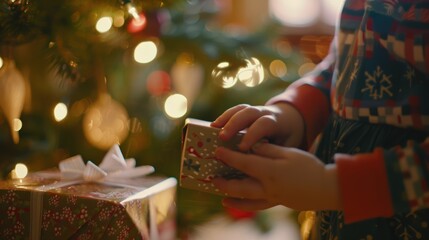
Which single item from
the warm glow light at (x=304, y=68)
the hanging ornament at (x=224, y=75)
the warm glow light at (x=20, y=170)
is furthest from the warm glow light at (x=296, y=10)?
the warm glow light at (x=20, y=170)

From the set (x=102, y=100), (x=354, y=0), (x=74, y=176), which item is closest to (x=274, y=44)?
(x=102, y=100)

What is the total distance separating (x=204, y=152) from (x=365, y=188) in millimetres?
164

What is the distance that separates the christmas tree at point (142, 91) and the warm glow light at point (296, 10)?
3.60 ft

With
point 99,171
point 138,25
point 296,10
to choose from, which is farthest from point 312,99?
point 296,10

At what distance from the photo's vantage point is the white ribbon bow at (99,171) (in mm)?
658

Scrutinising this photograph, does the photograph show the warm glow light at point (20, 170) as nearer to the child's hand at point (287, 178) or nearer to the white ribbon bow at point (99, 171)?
the white ribbon bow at point (99, 171)

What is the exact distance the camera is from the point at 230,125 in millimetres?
536

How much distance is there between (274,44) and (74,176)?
2.05 feet

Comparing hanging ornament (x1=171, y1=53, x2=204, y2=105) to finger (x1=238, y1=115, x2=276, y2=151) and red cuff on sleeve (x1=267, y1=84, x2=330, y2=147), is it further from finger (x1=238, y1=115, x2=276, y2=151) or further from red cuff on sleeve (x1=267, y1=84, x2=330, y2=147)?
finger (x1=238, y1=115, x2=276, y2=151)

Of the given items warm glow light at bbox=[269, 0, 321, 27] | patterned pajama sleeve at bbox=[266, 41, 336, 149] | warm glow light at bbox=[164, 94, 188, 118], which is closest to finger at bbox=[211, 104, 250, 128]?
patterned pajama sleeve at bbox=[266, 41, 336, 149]

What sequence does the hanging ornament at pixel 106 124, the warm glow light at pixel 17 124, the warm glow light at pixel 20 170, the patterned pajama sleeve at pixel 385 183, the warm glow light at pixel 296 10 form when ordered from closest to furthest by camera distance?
1. the patterned pajama sleeve at pixel 385 183
2. the warm glow light at pixel 20 170
3. the warm glow light at pixel 17 124
4. the hanging ornament at pixel 106 124
5. the warm glow light at pixel 296 10

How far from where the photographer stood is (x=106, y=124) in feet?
3.08

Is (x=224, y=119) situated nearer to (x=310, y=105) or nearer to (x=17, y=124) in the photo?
(x=310, y=105)

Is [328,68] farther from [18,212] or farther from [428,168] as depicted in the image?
[18,212]
